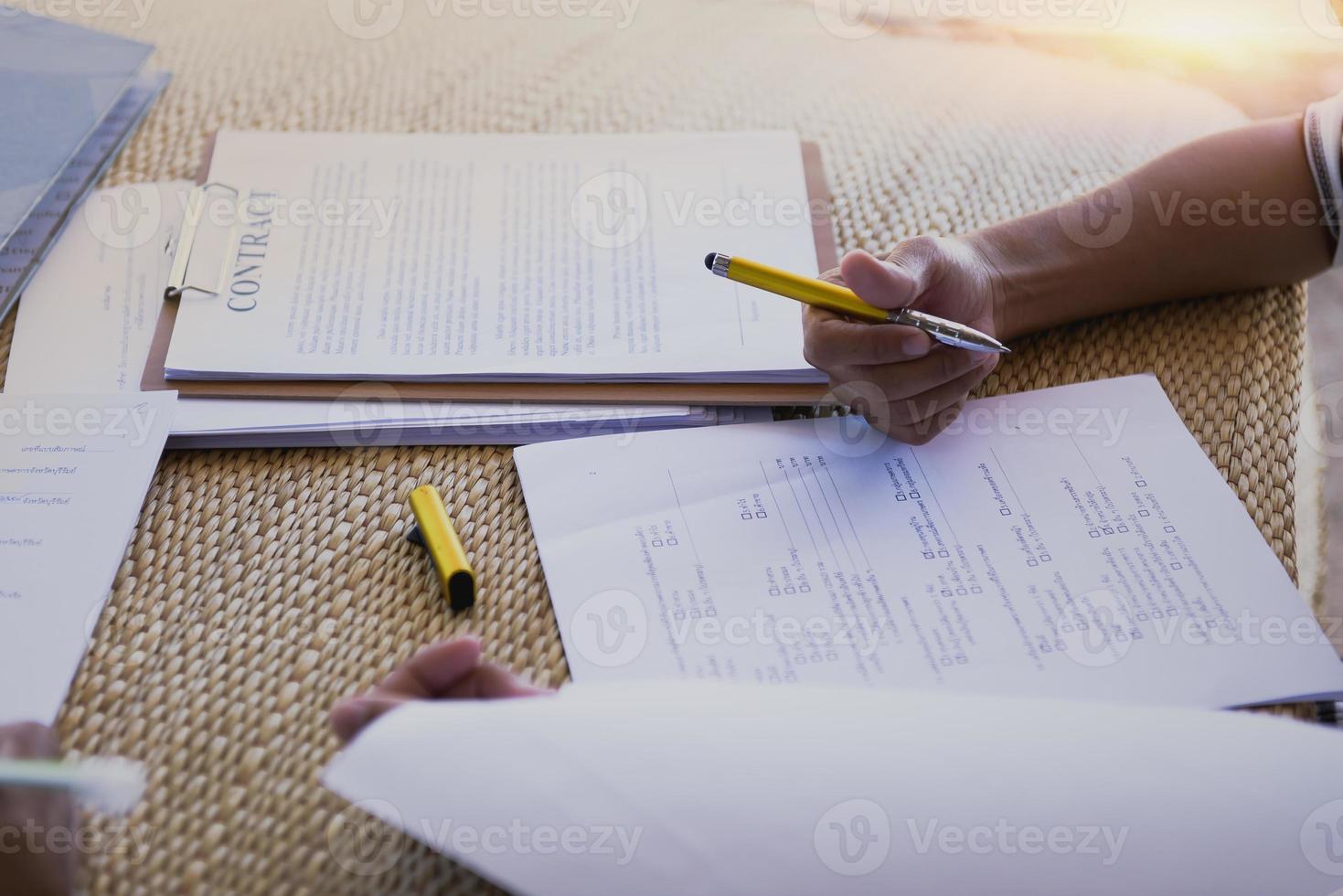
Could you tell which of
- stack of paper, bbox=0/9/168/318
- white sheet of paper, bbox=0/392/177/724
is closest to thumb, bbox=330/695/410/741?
white sheet of paper, bbox=0/392/177/724

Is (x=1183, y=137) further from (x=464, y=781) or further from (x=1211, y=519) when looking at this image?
(x=464, y=781)

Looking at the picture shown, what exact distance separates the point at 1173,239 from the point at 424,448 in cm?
49

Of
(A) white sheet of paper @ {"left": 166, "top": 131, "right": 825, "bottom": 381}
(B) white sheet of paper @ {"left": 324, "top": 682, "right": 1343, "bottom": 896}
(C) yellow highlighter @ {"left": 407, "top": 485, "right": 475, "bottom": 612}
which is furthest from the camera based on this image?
(A) white sheet of paper @ {"left": 166, "top": 131, "right": 825, "bottom": 381}

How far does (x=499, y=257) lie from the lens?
0.66m

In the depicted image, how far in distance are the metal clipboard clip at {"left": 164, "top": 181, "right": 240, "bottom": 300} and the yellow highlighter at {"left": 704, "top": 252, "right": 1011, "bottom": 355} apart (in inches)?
12.6

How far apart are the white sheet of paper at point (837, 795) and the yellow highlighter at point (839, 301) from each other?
208 mm

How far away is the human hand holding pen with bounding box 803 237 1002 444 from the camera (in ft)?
1.79

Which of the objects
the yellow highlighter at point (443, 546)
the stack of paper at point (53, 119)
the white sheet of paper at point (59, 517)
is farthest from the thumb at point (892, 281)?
the stack of paper at point (53, 119)

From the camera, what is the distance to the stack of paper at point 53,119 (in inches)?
25.7

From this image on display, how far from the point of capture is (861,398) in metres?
0.58

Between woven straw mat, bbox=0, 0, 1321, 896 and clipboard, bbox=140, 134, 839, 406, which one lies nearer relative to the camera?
woven straw mat, bbox=0, 0, 1321, 896

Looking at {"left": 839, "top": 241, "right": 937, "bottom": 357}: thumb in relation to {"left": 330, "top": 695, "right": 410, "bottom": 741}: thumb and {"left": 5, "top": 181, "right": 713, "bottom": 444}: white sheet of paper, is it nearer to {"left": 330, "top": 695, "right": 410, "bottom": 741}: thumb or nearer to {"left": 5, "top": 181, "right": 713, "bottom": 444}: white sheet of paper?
{"left": 5, "top": 181, "right": 713, "bottom": 444}: white sheet of paper

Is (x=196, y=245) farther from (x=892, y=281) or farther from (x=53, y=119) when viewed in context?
(x=892, y=281)

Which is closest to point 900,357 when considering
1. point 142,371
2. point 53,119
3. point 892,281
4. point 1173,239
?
point 892,281
